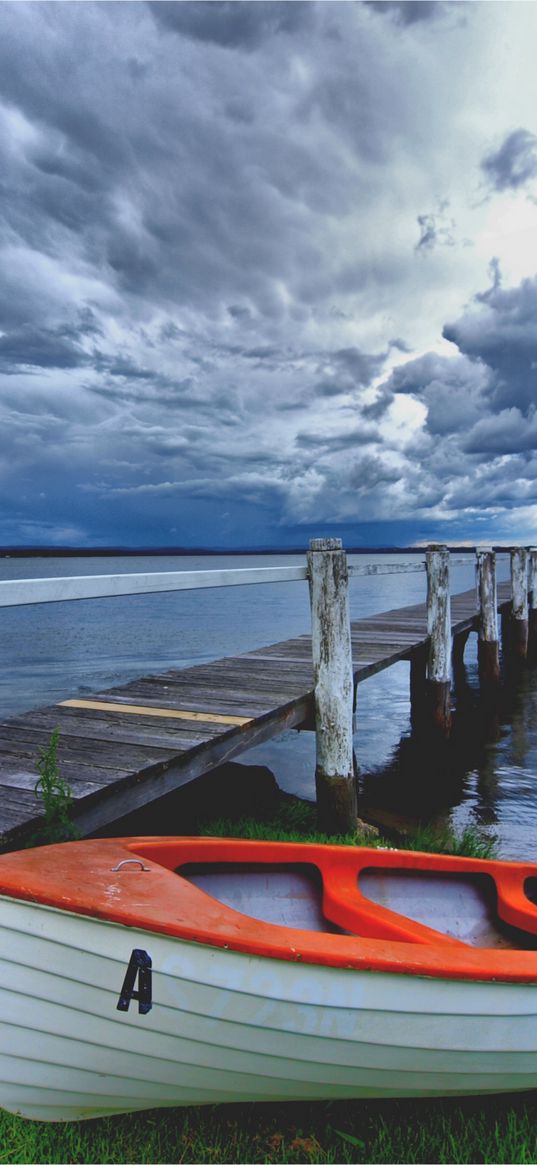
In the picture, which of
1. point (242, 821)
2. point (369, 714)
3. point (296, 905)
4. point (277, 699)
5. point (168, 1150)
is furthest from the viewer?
point (369, 714)

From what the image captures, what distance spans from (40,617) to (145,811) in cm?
3849

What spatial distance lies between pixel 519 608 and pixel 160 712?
1318cm

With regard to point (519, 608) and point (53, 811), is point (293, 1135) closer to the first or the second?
point (53, 811)

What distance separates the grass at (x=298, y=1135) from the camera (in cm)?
245

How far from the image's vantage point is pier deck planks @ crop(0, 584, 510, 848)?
364cm

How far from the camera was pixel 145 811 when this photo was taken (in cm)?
615

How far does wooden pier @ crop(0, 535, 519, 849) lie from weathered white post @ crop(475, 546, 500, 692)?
17.0 ft

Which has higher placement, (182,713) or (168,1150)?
(182,713)

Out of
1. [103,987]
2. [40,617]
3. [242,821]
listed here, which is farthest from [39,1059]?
[40,617]

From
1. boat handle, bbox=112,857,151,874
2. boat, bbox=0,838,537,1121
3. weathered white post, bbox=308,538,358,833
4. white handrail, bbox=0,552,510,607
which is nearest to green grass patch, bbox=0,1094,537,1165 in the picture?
boat, bbox=0,838,537,1121

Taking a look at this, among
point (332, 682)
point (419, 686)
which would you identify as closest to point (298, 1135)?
point (332, 682)

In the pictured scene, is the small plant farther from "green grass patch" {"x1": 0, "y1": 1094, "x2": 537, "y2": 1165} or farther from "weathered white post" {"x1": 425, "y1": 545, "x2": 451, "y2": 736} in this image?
"weathered white post" {"x1": 425, "y1": 545, "x2": 451, "y2": 736}

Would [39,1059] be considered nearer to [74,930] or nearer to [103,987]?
[103,987]

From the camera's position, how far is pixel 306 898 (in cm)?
335
